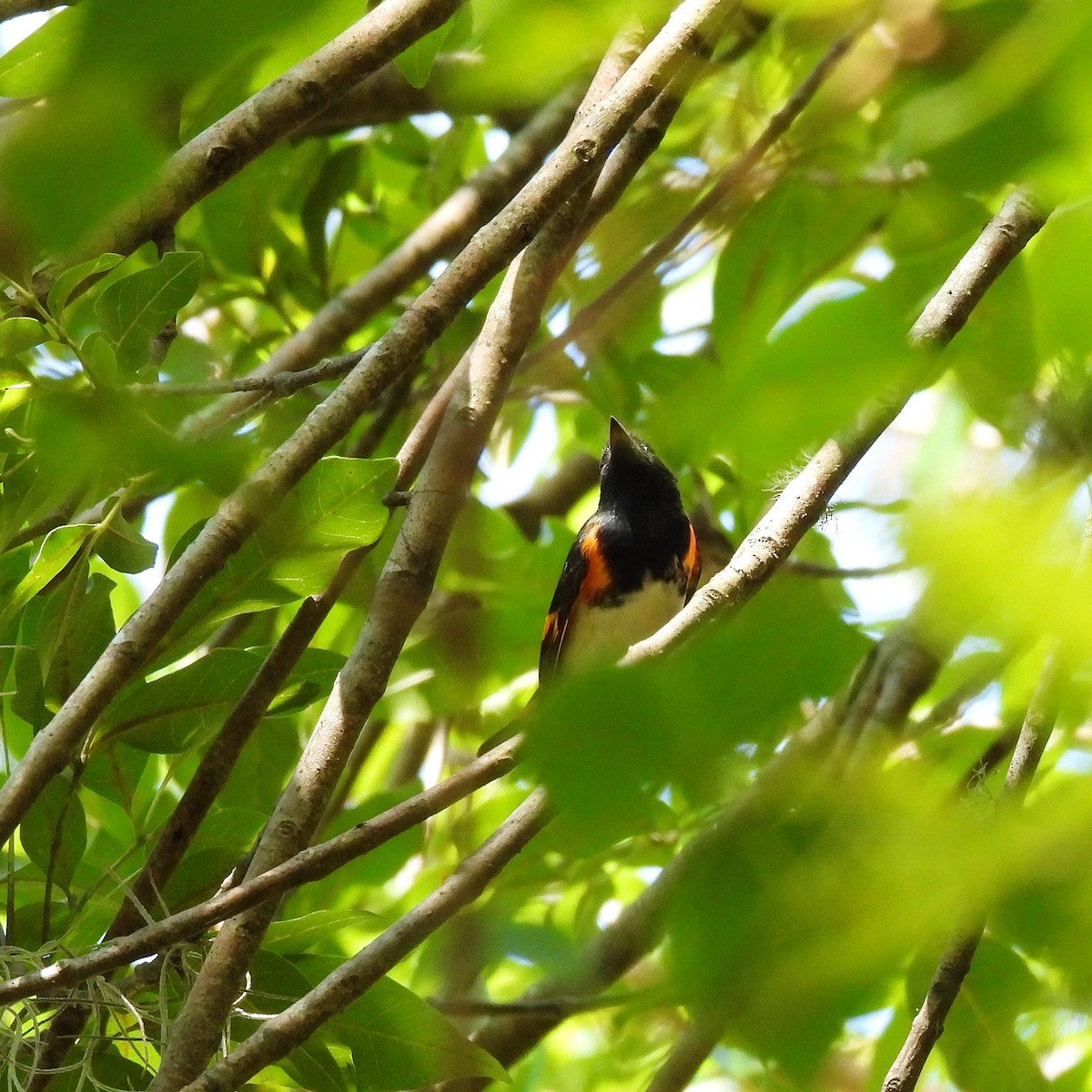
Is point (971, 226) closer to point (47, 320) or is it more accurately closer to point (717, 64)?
point (717, 64)

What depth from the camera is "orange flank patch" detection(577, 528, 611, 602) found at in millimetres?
3709

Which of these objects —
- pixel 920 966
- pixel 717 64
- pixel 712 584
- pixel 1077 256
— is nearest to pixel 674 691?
pixel 1077 256

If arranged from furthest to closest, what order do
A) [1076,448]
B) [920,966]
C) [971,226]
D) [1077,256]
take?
[971,226]
[920,966]
[1076,448]
[1077,256]

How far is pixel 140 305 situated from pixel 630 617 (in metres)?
2.50

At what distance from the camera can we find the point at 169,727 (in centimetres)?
186

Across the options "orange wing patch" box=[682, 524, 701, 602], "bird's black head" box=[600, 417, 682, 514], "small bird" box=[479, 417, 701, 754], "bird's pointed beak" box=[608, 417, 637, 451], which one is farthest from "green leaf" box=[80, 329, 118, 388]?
"orange wing patch" box=[682, 524, 701, 602]

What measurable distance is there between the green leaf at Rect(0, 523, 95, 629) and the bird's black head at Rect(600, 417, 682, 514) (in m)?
Result: 2.22

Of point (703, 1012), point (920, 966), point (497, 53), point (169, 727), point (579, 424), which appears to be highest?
point (497, 53)

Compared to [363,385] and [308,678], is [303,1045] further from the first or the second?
[363,385]

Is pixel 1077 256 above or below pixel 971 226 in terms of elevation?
above

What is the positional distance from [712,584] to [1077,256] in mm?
1030

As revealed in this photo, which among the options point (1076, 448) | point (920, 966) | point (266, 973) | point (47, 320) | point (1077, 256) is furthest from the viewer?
point (266, 973)

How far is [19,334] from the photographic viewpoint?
1.30 metres

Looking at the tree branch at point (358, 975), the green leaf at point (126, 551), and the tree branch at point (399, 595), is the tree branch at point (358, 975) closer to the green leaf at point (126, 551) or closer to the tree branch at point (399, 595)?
the tree branch at point (399, 595)
